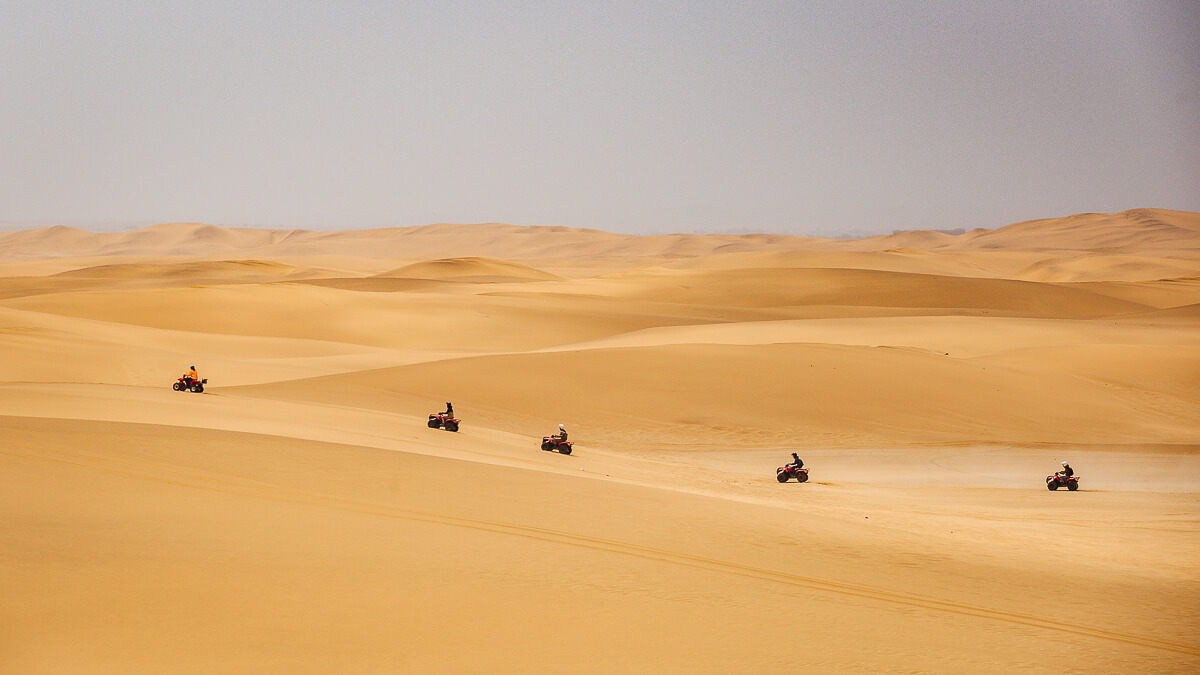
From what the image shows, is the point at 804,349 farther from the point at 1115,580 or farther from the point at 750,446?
the point at 1115,580

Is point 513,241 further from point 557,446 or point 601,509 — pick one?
point 601,509

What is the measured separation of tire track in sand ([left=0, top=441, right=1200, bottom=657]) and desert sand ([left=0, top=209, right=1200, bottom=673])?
46 millimetres

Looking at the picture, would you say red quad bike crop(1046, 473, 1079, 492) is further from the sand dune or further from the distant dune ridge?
the distant dune ridge

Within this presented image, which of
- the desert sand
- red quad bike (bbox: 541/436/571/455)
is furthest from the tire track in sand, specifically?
red quad bike (bbox: 541/436/571/455)

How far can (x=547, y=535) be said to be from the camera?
6.38m

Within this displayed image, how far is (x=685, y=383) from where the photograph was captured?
65.0 ft

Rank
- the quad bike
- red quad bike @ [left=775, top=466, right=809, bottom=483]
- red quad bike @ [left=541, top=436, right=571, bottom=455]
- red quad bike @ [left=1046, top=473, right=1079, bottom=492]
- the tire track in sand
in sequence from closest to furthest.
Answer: the tire track in sand
red quad bike @ [left=1046, top=473, right=1079, bottom=492]
red quad bike @ [left=775, top=466, right=809, bottom=483]
red quad bike @ [left=541, top=436, right=571, bottom=455]
the quad bike

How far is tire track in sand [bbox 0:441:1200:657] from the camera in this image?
5.43 m

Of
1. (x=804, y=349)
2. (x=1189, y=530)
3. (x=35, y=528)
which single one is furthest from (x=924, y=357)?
(x=35, y=528)

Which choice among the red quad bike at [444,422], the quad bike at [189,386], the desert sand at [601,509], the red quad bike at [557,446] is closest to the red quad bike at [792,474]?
the desert sand at [601,509]

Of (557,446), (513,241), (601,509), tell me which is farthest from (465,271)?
(513,241)

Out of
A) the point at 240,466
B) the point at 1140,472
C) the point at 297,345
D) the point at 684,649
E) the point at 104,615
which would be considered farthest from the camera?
the point at 297,345

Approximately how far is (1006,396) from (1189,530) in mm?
10629

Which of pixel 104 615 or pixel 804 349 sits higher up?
pixel 804 349
